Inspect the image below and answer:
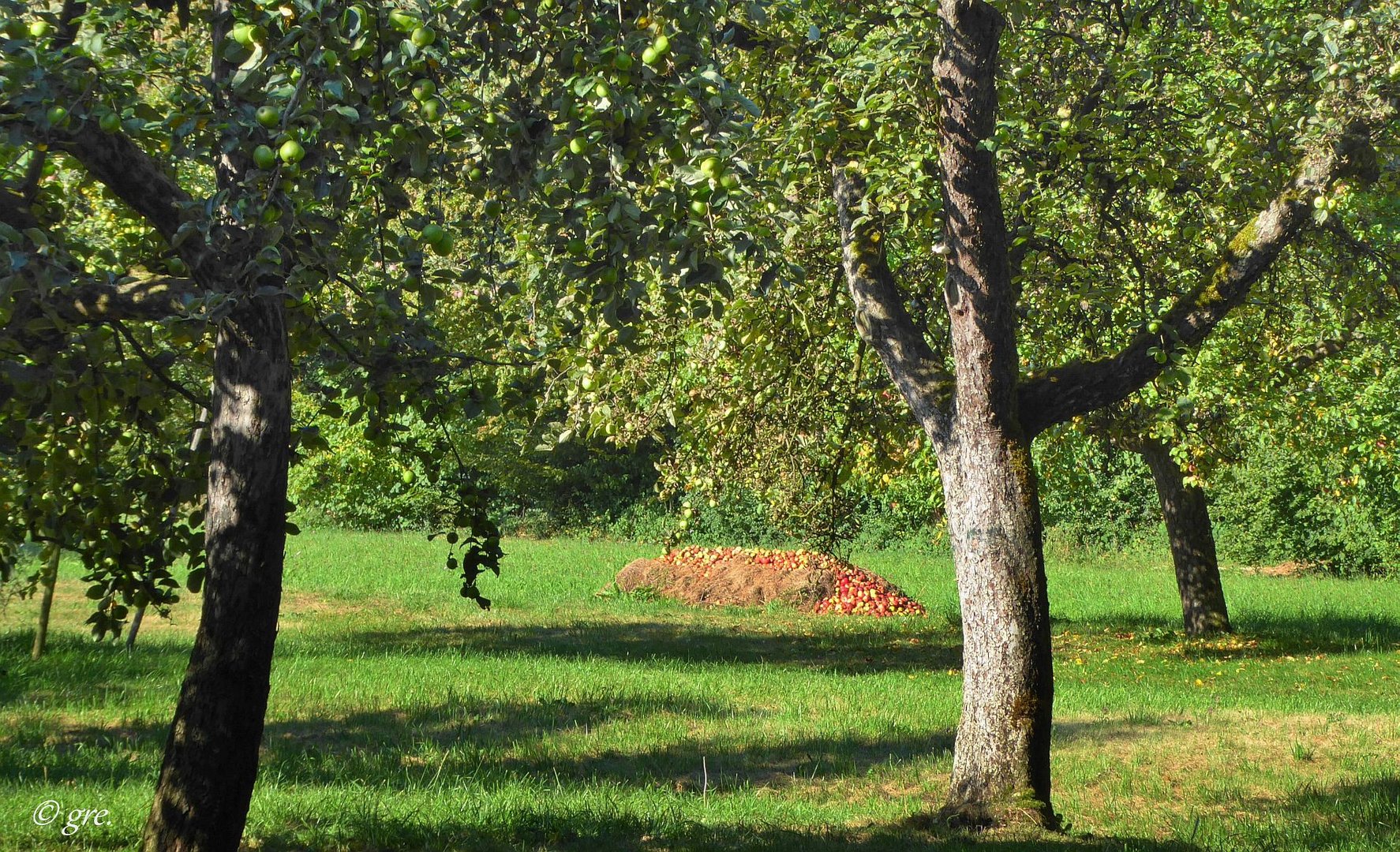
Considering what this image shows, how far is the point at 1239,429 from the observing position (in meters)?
16.9

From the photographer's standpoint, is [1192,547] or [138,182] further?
[1192,547]

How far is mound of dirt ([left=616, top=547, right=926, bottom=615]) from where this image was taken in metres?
20.1

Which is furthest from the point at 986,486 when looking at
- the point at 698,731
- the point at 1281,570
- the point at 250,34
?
Answer: the point at 1281,570

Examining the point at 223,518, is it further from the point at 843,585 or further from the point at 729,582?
the point at 729,582

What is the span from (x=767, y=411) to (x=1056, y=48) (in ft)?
12.6

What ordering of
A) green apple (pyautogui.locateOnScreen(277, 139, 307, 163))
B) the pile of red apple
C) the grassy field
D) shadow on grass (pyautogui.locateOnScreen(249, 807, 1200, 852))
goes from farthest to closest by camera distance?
the pile of red apple, the grassy field, shadow on grass (pyautogui.locateOnScreen(249, 807, 1200, 852)), green apple (pyautogui.locateOnScreen(277, 139, 307, 163))

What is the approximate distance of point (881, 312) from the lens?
7.56m

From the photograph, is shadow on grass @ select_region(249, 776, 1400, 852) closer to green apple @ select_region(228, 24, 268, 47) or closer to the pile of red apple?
green apple @ select_region(228, 24, 268, 47)

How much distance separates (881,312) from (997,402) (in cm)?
110

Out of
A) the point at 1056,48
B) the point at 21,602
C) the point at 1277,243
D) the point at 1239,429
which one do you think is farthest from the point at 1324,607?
the point at 21,602

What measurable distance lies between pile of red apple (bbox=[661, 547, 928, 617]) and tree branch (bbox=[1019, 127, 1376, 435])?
11965 mm

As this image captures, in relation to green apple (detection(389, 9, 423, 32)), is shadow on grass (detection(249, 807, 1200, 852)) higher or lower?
lower

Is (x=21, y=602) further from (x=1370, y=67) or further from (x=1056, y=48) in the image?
(x=1370, y=67)

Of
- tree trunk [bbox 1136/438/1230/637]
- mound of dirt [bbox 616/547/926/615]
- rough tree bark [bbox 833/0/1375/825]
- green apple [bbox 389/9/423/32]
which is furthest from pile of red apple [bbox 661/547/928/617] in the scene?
green apple [bbox 389/9/423/32]
